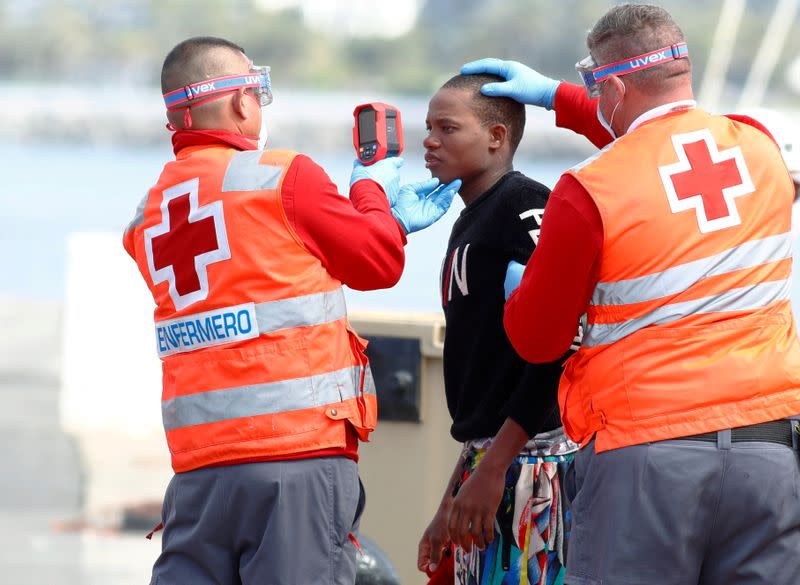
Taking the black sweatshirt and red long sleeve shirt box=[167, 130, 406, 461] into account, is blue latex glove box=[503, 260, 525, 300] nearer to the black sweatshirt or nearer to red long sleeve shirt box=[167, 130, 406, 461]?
the black sweatshirt

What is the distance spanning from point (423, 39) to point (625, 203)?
33.1 meters

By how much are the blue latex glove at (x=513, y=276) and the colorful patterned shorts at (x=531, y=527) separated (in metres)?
0.43

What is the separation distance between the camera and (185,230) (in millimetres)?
2656

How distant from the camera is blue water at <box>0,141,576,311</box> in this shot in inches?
687

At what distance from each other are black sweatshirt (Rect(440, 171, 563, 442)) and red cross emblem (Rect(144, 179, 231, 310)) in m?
0.66

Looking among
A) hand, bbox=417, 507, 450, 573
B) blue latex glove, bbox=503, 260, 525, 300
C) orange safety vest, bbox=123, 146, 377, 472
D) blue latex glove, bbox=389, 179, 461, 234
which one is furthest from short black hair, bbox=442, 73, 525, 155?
hand, bbox=417, 507, 450, 573

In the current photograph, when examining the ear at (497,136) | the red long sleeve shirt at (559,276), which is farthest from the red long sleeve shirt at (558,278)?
the ear at (497,136)

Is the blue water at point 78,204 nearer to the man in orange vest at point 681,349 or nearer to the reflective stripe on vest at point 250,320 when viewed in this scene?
the reflective stripe on vest at point 250,320

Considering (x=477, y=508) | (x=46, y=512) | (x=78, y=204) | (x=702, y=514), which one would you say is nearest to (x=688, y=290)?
(x=702, y=514)

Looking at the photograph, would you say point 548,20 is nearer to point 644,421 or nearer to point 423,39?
point 423,39

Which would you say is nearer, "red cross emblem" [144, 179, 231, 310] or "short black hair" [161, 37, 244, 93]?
"red cross emblem" [144, 179, 231, 310]

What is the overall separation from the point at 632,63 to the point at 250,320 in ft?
3.15

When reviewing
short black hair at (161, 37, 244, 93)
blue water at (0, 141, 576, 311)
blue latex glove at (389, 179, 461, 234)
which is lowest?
blue water at (0, 141, 576, 311)

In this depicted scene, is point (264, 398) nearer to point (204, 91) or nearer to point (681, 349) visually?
point (204, 91)
